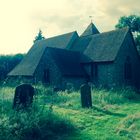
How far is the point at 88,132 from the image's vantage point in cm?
996

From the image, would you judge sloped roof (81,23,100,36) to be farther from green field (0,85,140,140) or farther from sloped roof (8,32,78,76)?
green field (0,85,140,140)

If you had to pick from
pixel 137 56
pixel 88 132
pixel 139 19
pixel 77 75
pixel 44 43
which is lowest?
pixel 88 132

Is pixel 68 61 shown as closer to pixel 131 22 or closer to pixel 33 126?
pixel 33 126

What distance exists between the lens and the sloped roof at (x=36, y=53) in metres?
37.8

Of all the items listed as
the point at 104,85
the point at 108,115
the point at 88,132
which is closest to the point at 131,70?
the point at 104,85

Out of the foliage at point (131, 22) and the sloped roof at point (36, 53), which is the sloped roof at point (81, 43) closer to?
the sloped roof at point (36, 53)

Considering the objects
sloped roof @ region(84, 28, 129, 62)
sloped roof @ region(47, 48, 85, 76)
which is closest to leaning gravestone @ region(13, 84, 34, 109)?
sloped roof @ region(47, 48, 85, 76)

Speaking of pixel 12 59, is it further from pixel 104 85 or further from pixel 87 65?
pixel 104 85

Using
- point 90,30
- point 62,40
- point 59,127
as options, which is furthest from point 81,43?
point 59,127

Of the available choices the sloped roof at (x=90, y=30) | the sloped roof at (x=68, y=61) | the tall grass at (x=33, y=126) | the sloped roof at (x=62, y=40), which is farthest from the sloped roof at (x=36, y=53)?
the tall grass at (x=33, y=126)

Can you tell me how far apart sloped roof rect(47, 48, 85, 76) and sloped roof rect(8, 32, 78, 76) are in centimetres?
465

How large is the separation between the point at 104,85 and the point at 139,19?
91.1ft

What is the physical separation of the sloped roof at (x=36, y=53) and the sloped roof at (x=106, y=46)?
4.72 m

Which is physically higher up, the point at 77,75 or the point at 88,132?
the point at 77,75
